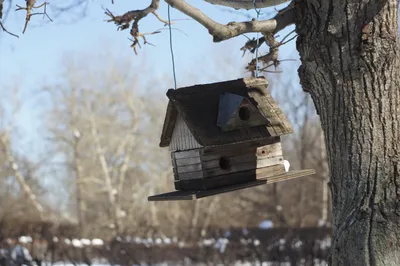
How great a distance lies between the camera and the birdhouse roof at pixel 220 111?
3.85m

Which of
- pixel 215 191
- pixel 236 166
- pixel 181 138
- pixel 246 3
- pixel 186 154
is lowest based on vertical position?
pixel 215 191

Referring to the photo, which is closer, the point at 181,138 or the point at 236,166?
the point at 236,166

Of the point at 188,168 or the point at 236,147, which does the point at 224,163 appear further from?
the point at 188,168

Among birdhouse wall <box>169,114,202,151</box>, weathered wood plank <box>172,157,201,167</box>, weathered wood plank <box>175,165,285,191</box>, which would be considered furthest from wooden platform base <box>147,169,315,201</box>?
birdhouse wall <box>169,114,202,151</box>

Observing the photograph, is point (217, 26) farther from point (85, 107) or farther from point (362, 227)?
point (85, 107)

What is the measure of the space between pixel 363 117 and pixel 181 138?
1303mm

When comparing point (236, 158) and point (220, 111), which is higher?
point (220, 111)

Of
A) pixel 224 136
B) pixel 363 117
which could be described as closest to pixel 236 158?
pixel 224 136

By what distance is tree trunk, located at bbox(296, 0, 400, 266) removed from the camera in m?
3.29

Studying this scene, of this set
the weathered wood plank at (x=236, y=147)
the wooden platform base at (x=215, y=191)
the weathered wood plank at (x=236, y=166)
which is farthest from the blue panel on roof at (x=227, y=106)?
the wooden platform base at (x=215, y=191)

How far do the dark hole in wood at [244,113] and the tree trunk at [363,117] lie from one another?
2.21ft

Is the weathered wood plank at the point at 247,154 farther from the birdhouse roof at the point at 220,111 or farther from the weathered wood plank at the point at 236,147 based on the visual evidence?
the birdhouse roof at the point at 220,111

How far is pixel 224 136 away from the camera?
3.84 m

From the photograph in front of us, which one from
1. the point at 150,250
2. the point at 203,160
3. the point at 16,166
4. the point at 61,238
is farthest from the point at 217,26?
the point at 16,166
